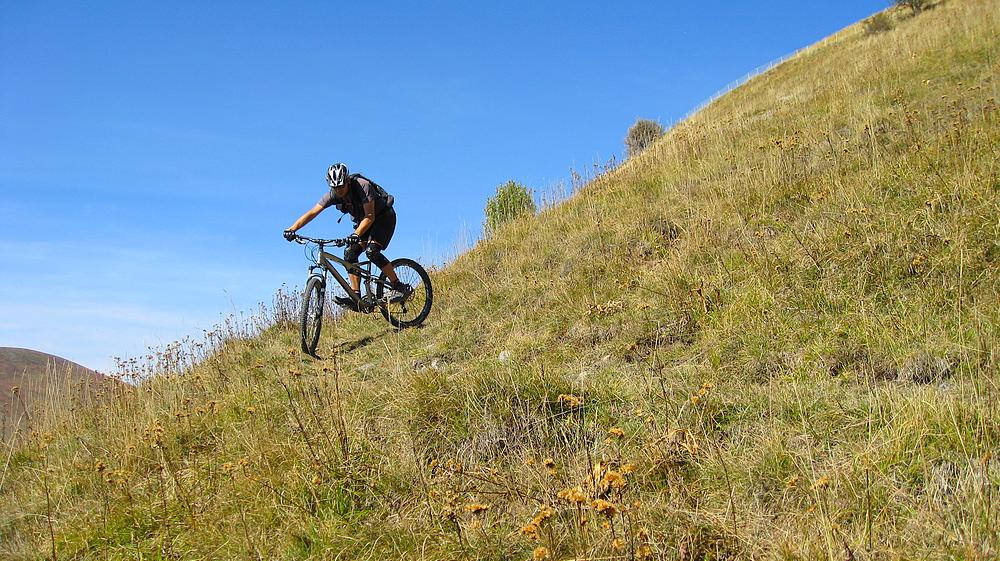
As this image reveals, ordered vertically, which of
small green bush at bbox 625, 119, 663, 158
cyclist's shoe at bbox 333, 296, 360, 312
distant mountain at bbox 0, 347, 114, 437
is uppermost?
small green bush at bbox 625, 119, 663, 158

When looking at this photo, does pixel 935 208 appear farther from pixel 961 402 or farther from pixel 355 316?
pixel 355 316

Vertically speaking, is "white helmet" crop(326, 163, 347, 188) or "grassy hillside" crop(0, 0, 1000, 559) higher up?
"white helmet" crop(326, 163, 347, 188)

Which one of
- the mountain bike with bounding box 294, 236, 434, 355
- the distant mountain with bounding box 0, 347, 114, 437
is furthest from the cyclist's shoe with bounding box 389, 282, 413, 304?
the distant mountain with bounding box 0, 347, 114, 437

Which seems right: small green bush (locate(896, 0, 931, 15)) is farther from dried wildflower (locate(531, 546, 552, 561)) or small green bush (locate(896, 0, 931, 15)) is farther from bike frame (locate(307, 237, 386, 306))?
dried wildflower (locate(531, 546, 552, 561))

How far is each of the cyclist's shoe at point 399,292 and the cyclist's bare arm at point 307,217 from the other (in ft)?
4.81

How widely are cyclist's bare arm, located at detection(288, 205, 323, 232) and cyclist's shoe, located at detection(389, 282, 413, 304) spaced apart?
1.47 meters

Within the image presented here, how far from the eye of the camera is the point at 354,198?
7.95 m

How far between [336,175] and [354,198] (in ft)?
1.45

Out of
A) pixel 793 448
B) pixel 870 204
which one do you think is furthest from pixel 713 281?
pixel 793 448

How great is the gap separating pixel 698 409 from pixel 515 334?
10.0ft

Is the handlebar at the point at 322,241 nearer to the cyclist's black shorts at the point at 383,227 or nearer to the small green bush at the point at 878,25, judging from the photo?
the cyclist's black shorts at the point at 383,227

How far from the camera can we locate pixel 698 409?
3756mm

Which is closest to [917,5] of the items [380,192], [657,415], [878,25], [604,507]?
[878,25]

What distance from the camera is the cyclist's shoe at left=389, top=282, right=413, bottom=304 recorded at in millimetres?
8492
